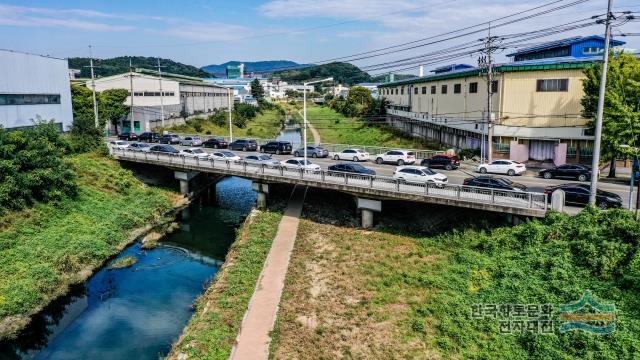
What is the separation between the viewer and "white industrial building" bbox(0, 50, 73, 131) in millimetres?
43312

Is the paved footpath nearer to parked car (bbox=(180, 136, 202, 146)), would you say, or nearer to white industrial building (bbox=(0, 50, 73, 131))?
white industrial building (bbox=(0, 50, 73, 131))

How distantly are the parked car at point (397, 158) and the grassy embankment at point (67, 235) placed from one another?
20905 millimetres

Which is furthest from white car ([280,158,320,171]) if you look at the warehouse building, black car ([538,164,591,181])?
black car ([538,164,591,181])

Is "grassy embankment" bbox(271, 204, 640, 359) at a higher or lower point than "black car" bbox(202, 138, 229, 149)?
lower

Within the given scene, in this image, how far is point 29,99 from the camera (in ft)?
154

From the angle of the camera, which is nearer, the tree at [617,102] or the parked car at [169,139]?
the tree at [617,102]

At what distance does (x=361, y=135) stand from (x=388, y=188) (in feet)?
185

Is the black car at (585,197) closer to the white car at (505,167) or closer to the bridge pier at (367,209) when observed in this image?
the bridge pier at (367,209)

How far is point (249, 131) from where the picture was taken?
95438 millimetres

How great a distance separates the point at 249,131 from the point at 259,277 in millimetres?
72291

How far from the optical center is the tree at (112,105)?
72.0 m

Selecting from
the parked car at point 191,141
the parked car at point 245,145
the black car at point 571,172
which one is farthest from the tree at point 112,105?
the black car at point 571,172

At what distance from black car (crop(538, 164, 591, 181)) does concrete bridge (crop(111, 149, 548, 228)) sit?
12.2 m

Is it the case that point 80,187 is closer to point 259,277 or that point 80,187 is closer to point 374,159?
point 259,277
